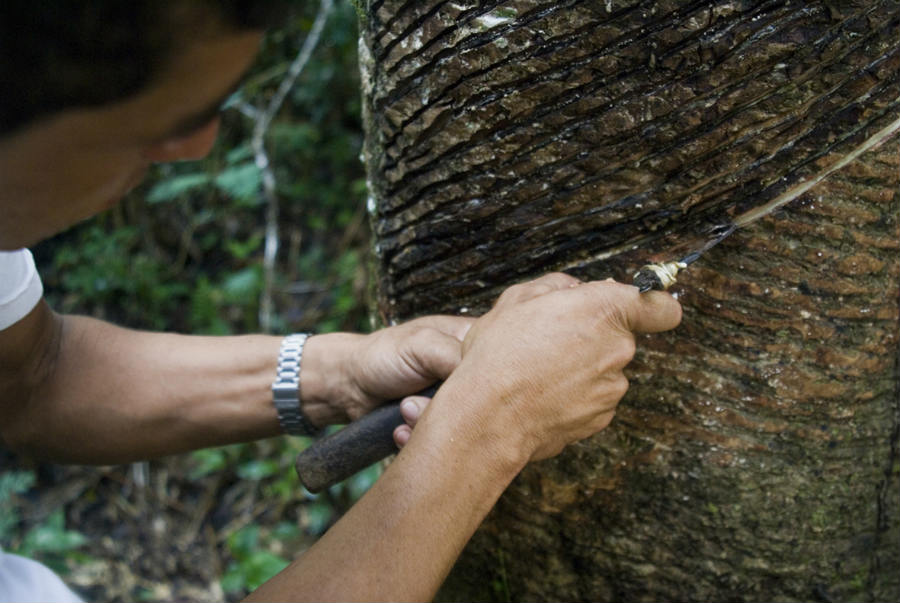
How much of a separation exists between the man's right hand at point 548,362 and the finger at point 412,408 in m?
0.16

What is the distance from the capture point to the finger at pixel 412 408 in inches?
55.0

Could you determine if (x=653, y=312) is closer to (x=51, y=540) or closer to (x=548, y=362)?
(x=548, y=362)

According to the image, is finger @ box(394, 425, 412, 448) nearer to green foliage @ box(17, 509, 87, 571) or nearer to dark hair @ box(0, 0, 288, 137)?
dark hair @ box(0, 0, 288, 137)

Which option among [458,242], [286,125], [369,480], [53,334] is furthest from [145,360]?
[286,125]

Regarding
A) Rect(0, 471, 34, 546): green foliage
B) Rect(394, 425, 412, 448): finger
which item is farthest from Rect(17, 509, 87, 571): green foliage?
Rect(394, 425, 412, 448): finger

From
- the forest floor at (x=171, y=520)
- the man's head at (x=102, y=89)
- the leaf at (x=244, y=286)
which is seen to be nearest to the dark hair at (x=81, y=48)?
the man's head at (x=102, y=89)

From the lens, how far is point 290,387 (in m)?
1.71

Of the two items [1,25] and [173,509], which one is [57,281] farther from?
[1,25]

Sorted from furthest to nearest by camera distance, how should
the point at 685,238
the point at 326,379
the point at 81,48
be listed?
the point at 326,379 < the point at 685,238 < the point at 81,48

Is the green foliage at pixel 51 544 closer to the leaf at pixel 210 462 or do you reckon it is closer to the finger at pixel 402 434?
the leaf at pixel 210 462

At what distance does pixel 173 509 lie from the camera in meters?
3.37

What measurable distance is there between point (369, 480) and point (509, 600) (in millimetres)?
1343

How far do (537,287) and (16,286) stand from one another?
1097 mm

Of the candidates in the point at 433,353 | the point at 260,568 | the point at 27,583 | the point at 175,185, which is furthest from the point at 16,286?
the point at 175,185
